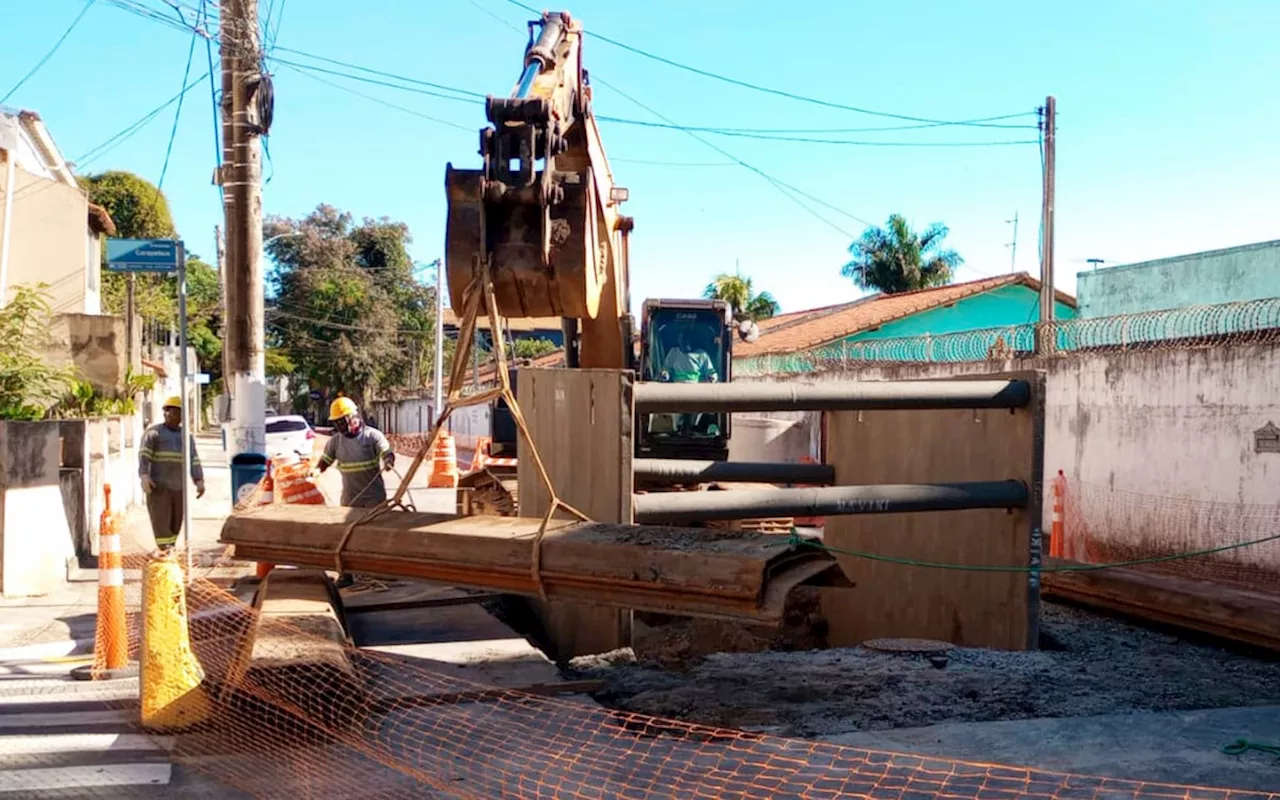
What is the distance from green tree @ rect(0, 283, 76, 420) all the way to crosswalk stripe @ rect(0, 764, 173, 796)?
7125 millimetres

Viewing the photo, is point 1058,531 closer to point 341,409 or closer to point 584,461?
point 584,461

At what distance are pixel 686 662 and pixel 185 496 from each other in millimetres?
4875

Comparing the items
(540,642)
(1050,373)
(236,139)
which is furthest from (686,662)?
(1050,373)

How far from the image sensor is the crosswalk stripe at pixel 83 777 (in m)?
5.04

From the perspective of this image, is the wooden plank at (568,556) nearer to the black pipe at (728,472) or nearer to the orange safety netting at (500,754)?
the orange safety netting at (500,754)

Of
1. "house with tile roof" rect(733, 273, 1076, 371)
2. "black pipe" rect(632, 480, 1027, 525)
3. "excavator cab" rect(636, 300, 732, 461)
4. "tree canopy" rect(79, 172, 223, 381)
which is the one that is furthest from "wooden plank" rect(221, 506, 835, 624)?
"tree canopy" rect(79, 172, 223, 381)

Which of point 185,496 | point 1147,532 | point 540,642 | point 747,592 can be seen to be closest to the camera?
point 747,592

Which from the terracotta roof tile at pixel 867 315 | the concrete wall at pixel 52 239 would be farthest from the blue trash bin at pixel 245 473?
the terracotta roof tile at pixel 867 315

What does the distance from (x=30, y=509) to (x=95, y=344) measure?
9.48m

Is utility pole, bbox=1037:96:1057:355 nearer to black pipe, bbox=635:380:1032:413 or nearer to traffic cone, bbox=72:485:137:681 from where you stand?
black pipe, bbox=635:380:1032:413

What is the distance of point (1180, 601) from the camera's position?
25.8ft

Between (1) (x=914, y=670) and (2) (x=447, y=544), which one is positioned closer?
(2) (x=447, y=544)

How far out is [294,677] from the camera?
18.2ft

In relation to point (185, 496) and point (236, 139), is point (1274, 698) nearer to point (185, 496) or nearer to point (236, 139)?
point (185, 496)
